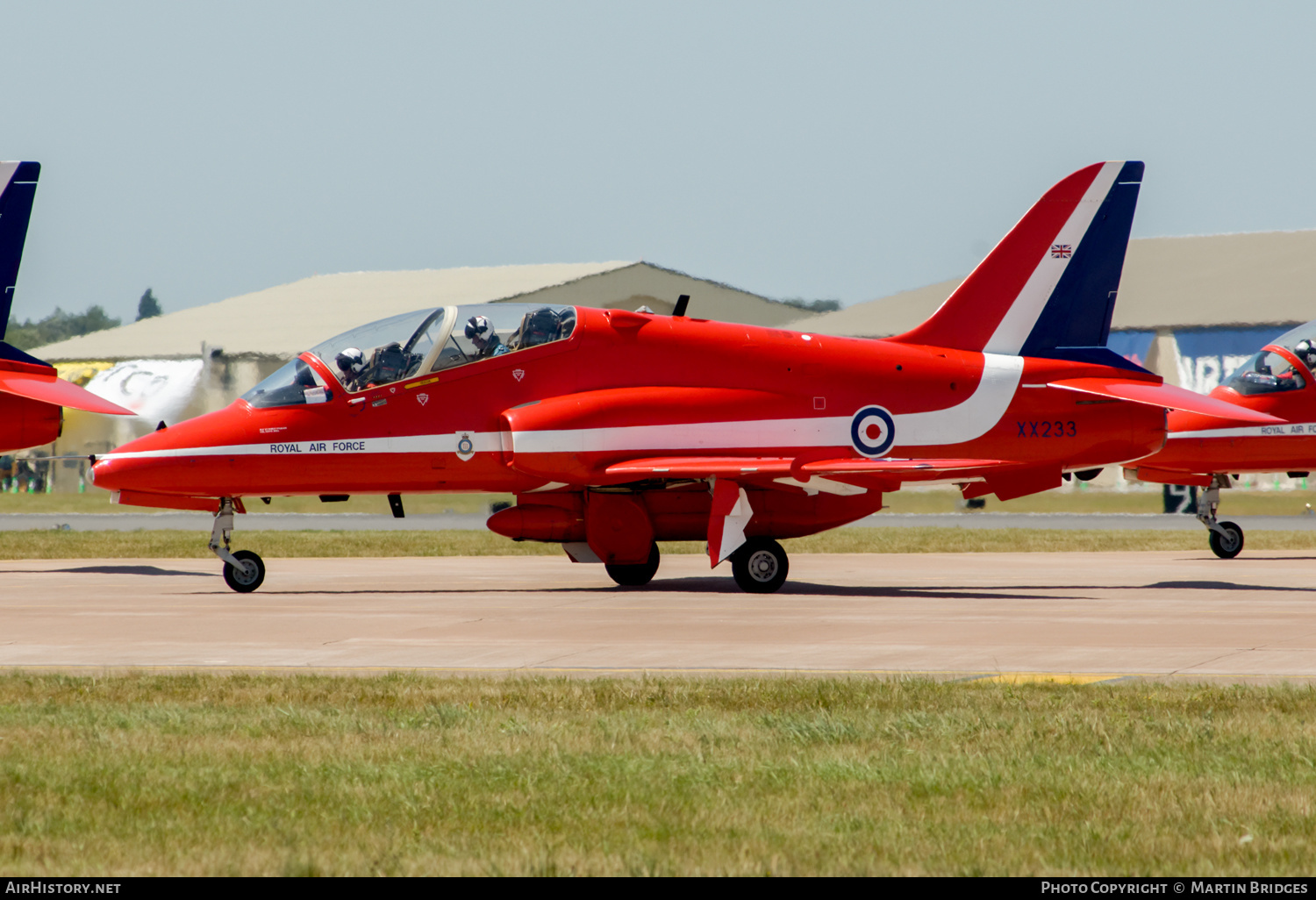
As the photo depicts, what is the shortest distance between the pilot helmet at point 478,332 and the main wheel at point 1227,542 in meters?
12.1

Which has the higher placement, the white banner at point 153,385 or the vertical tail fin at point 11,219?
the vertical tail fin at point 11,219

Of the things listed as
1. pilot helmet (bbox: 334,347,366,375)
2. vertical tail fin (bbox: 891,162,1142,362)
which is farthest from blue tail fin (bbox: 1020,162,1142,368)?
pilot helmet (bbox: 334,347,366,375)

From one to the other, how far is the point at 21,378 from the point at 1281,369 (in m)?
19.1

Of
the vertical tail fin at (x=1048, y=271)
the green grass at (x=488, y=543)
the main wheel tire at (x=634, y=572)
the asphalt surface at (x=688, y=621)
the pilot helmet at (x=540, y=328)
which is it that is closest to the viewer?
the asphalt surface at (x=688, y=621)

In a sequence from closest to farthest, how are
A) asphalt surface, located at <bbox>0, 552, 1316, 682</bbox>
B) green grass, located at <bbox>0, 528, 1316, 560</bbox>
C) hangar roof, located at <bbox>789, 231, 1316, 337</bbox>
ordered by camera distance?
asphalt surface, located at <bbox>0, 552, 1316, 682</bbox> < green grass, located at <bbox>0, 528, 1316, 560</bbox> < hangar roof, located at <bbox>789, 231, 1316, 337</bbox>

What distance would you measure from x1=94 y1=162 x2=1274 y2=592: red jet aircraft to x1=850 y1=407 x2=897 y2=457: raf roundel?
3cm

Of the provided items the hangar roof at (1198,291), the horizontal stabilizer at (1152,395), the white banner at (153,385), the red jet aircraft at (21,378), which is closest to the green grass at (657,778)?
the horizontal stabilizer at (1152,395)

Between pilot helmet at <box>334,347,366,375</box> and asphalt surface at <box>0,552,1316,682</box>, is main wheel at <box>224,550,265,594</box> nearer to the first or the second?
asphalt surface at <box>0,552,1316,682</box>

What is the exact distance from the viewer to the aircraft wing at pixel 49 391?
21250 mm

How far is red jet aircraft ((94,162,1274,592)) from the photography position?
Answer: 17.5 metres

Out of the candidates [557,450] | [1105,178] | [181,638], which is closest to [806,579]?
A: [557,450]

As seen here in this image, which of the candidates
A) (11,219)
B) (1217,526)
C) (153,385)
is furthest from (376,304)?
(1217,526)

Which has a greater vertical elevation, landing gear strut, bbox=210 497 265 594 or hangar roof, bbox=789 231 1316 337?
hangar roof, bbox=789 231 1316 337

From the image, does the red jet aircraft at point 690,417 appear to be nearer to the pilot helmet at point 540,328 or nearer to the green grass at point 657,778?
the pilot helmet at point 540,328
